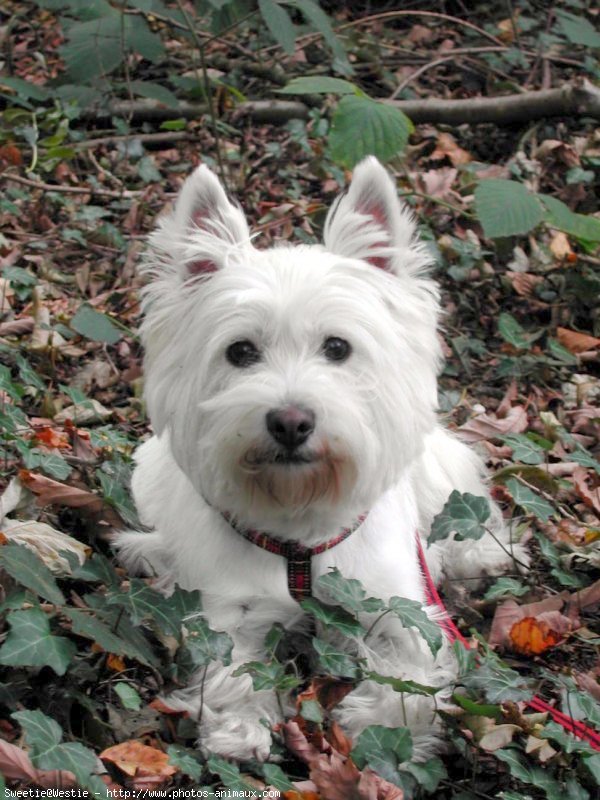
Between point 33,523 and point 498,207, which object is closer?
point 33,523

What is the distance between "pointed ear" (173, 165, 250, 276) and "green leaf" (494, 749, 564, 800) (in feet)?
4.88

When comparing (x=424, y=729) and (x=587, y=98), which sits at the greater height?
(x=587, y=98)

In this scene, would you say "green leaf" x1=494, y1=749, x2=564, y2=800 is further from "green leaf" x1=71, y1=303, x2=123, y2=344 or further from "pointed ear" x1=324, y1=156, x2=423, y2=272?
"green leaf" x1=71, y1=303, x2=123, y2=344

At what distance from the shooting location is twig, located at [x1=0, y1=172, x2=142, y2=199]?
520 centimetres

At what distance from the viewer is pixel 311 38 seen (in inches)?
247

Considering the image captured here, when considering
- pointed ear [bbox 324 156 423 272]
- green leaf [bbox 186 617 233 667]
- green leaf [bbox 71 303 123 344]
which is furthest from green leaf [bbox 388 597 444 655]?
green leaf [bbox 71 303 123 344]

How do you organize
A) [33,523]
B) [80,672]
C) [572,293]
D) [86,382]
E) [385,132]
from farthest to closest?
1. [572,293]
2. [86,382]
3. [385,132]
4. [33,523]
5. [80,672]

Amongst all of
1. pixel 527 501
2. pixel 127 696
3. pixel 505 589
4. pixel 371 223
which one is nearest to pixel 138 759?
Answer: pixel 127 696

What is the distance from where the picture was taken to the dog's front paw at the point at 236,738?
96.7 inches

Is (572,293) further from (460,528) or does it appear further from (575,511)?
(460,528)

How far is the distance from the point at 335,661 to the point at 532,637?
2.42 ft

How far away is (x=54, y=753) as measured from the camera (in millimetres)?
2023

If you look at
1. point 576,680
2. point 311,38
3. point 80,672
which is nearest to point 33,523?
point 80,672

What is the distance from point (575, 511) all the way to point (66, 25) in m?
3.45
